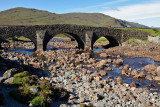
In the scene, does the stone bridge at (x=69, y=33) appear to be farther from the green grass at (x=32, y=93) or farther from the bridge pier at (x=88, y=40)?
the green grass at (x=32, y=93)

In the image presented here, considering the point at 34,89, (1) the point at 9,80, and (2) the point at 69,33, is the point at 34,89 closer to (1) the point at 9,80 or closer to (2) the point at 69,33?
(1) the point at 9,80

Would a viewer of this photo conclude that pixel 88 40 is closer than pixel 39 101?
No

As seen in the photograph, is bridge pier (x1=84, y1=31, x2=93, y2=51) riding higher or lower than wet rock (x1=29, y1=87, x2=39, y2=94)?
higher

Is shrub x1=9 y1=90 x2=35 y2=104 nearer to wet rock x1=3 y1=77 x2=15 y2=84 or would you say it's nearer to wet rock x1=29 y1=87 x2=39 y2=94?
wet rock x1=29 y1=87 x2=39 y2=94

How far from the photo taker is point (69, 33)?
36.8 m

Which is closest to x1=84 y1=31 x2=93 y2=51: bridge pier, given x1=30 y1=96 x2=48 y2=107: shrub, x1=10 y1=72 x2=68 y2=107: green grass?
x1=10 y1=72 x2=68 y2=107: green grass

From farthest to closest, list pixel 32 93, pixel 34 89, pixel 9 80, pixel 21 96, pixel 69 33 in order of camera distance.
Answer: pixel 69 33 → pixel 9 80 → pixel 34 89 → pixel 32 93 → pixel 21 96

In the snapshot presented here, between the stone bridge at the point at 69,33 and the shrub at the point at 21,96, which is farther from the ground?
the stone bridge at the point at 69,33

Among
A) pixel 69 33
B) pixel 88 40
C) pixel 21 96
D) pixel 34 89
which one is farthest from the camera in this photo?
pixel 88 40

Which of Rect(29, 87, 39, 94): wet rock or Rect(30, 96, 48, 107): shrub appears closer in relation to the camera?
Rect(30, 96, 48, 107): shrub

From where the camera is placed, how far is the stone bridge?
98.7 ft

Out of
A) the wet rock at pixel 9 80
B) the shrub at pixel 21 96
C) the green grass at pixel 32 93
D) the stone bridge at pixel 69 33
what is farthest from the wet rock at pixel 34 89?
the stone bridge at pixel 69 33

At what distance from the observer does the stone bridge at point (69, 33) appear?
30077mm

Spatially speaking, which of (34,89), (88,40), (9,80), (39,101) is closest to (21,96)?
(34,89)
